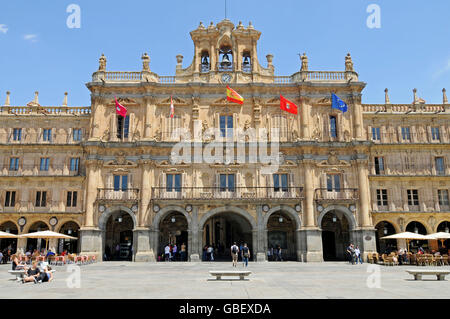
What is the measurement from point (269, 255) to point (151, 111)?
60.6 ft

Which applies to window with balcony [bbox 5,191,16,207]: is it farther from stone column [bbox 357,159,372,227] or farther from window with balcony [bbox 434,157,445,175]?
window with balcony [bbox 434,157,445,175]

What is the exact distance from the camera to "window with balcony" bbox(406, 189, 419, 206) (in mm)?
40844

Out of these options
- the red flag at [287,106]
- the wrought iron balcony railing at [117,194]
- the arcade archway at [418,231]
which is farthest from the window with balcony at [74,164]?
the arcade archway at [418,231]

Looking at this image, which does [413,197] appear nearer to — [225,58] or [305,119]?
[305,119]

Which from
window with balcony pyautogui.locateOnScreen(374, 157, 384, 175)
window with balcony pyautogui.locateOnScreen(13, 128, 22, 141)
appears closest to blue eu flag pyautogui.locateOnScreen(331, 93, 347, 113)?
window with balcony pyautogui.locateOnScreen(374, 157, 384, 175)

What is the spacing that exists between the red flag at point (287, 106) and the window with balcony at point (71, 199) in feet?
73.4

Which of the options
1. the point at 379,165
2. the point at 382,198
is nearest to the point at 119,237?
the point at 382,198

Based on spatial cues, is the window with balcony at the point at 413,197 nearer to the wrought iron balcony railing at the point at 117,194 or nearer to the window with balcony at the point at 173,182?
the window with balcony at the point at 173,182

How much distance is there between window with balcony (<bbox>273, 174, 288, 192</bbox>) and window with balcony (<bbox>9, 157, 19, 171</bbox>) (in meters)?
26.4

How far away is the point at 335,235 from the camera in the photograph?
42.6 m

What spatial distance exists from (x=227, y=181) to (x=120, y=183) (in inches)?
413

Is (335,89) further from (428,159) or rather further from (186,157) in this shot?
(186,157)

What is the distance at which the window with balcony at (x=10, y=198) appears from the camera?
4031 centimetres
